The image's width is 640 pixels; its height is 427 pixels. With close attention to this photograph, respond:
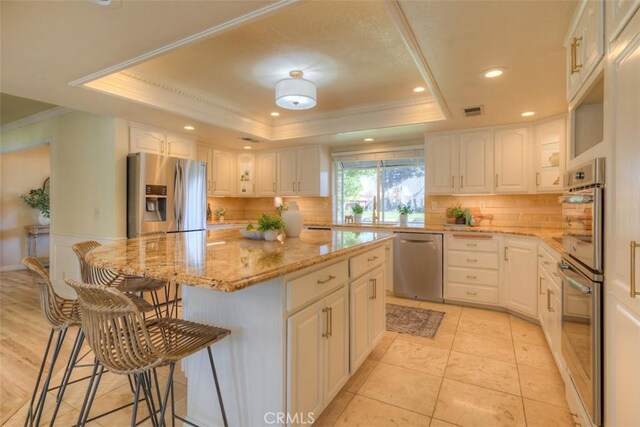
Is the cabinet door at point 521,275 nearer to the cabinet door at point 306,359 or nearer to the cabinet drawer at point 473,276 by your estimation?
the cabinet drawer at point 473,276

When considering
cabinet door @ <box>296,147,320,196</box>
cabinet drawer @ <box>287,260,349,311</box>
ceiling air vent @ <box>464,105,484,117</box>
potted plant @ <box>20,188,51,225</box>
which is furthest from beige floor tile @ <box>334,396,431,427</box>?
potted plant @ <box>20,188,51,225</box>

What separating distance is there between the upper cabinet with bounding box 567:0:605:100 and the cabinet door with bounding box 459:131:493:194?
2.06 meters

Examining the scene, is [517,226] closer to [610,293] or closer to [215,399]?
[610,293]

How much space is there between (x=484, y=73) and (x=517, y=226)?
2.40 m

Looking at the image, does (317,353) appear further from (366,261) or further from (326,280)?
(366,261)

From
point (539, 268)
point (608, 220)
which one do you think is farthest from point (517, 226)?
point (608, 220)

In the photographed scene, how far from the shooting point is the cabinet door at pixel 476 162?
12.9 ft

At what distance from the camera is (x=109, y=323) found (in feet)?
3.81

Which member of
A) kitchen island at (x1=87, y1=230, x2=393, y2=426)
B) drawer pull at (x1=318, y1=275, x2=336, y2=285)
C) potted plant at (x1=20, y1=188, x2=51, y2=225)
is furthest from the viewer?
potted plant at (x1=20, y1=188, x2=51, y2=225)

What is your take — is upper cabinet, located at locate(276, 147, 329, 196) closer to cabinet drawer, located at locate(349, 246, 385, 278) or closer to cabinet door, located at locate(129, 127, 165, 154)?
cabinet door, located at locate(129, 127, 165, 154)

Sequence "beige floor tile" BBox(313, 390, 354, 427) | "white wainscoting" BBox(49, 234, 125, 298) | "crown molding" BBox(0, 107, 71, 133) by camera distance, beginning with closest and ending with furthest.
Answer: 1. "beige floor tile" BBox(313, 390, 354, 427)
2. "white wainscoting" BBox(49, 234, 125, 298)
3. "crown molding" BBox(0, 107, 71, 133)

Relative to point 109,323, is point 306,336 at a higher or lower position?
lower

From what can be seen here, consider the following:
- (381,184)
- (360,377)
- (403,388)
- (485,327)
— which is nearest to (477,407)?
(403,388)

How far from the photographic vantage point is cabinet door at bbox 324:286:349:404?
177cm
